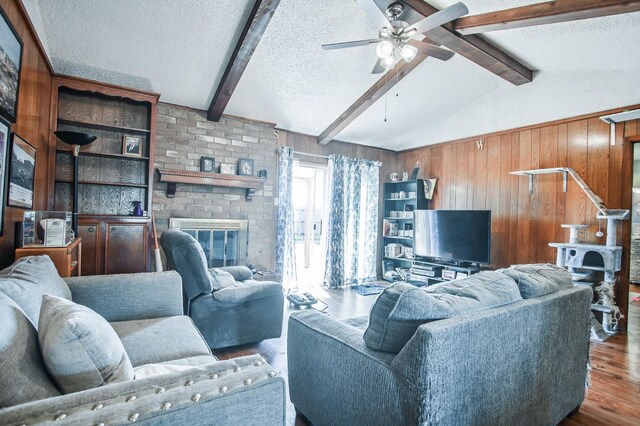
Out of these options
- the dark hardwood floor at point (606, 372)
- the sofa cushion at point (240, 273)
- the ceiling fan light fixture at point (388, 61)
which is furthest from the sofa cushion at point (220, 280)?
the ceiling fan light fixture at point (388, 61)

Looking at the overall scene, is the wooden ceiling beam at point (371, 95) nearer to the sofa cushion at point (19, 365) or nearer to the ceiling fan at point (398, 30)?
the ceiling fan at point (398, 30)

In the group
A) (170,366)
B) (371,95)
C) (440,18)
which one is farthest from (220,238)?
→ (440,18)

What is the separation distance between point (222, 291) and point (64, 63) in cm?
264

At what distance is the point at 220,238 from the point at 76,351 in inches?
138

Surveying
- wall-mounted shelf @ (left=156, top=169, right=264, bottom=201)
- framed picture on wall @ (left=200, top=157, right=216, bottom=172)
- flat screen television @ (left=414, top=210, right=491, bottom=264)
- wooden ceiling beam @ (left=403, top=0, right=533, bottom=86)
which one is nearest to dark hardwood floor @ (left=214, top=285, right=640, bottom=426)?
flat screen television @ (left=414, top=210, right=491, bottom=264)

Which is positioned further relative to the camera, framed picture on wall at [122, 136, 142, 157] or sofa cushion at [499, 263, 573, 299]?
framed picture on wall at [122, 136, 142, 157]

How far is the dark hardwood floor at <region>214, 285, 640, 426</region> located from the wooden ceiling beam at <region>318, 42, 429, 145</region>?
99.8 inches

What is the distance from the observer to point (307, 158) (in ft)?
17.2

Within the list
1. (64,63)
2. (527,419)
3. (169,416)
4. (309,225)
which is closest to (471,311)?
(527,419)

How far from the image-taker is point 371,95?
4074mm

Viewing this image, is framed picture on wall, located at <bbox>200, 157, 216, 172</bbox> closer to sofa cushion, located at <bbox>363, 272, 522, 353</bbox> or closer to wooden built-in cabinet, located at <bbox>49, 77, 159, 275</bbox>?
wooden built-in cabinet, located at <bbox>49, 77, 159, 275</bbox>

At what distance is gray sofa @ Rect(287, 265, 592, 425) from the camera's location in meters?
1.15

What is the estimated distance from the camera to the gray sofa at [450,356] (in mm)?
1152

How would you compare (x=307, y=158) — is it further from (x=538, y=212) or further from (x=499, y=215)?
(x=538, y=212)
